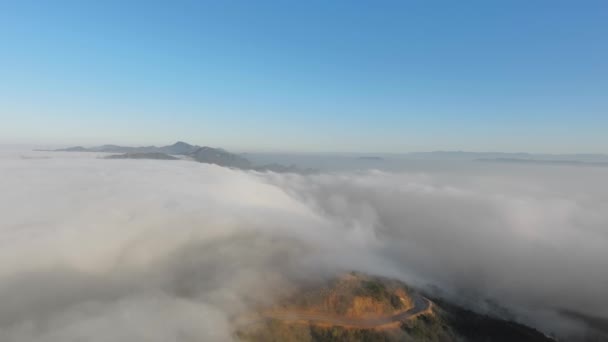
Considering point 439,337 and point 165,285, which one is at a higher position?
point 165,285

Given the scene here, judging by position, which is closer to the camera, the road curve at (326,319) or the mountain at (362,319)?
the mountain at (362,319)

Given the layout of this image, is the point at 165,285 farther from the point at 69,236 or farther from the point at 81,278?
the point at 69,236

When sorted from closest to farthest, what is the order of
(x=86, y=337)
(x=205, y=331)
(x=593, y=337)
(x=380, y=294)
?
(x=86, y=337) → (x=205, y=331) → (x=380, y=294) → (x=593, y=337)

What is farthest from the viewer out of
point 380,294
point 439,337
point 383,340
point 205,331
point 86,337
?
point 380,294

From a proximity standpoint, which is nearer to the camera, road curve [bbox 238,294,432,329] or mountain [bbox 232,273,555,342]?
mountain [bbox 232,273,555,342]

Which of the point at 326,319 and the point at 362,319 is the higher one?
the point at 326,319

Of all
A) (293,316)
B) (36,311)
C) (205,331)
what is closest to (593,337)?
(293,316)

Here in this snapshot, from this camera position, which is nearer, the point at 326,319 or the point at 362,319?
the point at 326,319

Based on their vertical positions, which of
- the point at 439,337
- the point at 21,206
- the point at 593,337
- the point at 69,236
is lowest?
the point at 593,337
